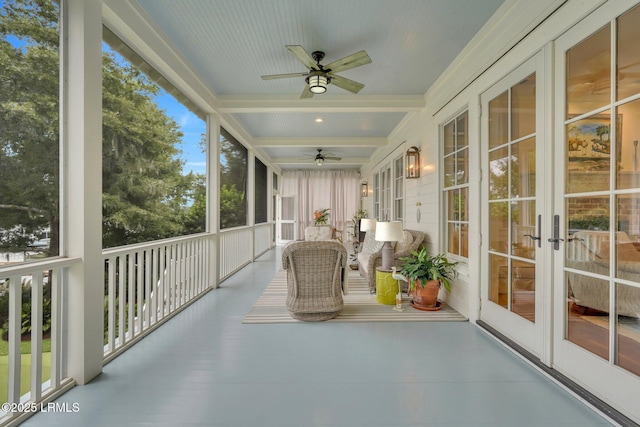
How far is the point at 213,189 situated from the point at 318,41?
8.23ft

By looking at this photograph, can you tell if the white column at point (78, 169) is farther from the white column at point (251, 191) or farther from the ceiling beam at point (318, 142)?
the white column at point (251, 191)

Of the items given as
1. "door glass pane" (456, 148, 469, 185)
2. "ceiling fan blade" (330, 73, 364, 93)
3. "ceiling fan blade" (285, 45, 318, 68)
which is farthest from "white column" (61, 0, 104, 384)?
"door glass pane" (456, 148, 469, 185)

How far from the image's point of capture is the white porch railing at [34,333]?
1532 millimetres

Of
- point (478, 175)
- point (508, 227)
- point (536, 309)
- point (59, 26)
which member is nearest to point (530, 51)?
point (478, 175)

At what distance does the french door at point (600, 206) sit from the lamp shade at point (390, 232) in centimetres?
179

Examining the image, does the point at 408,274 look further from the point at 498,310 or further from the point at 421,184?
the point at 421,184

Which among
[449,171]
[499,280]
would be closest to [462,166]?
[449,171]

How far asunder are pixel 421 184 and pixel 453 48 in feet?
6.65

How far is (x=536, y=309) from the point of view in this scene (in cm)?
214

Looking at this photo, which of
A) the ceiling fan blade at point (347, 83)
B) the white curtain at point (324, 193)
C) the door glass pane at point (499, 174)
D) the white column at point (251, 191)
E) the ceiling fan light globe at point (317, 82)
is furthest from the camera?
the white curtain at point (324, 193)

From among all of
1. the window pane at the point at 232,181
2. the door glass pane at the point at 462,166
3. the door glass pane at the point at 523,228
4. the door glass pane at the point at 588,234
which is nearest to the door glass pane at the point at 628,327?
the door glass pane at the point at 588,234

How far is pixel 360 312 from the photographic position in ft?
10.8

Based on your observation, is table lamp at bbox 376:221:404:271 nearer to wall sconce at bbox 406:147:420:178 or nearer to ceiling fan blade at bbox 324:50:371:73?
wall sconce at bbox 406:147:420:178

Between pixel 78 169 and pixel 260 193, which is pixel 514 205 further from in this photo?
pixel 260 193
